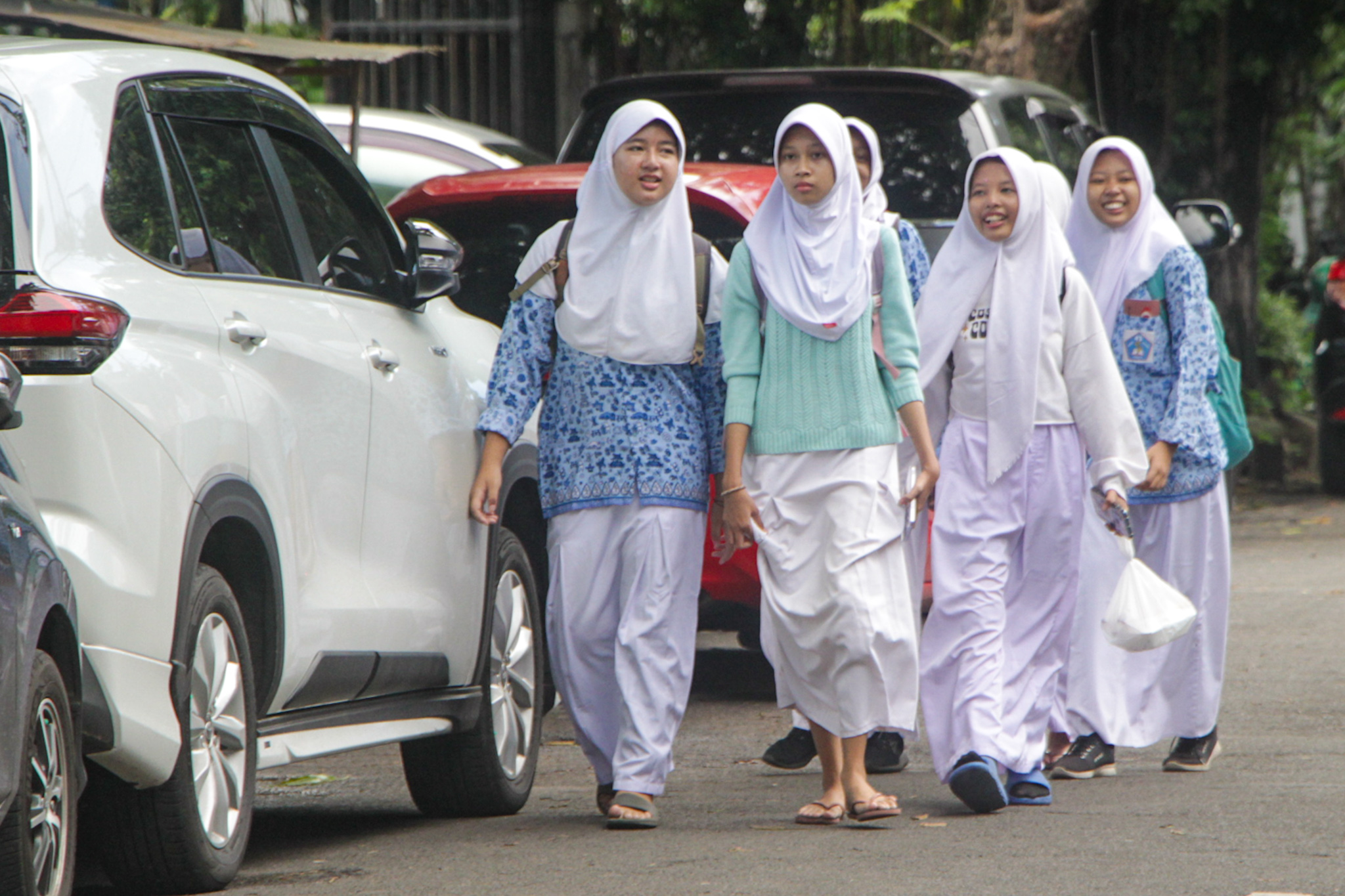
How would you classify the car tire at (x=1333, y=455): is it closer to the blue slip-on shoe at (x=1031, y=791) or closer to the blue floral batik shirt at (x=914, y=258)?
the blue floral batik shirt at (x=914, y=258)

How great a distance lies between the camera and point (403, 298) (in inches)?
212

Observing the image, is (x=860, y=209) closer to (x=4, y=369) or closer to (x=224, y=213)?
(x=224, y=213)

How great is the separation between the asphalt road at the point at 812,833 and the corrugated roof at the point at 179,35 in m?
2.99

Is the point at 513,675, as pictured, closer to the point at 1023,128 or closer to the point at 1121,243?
the point at 1121,243

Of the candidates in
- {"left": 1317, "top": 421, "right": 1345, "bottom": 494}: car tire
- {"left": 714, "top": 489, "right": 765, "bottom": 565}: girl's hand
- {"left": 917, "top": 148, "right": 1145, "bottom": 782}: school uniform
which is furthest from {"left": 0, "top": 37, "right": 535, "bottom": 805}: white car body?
{"left": 1317, "top": 421, "right": 1345, "bottom": 494}: car tire

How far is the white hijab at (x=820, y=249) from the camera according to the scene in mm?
5219

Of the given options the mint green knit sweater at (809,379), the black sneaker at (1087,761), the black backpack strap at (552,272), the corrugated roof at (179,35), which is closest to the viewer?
the mint green knit sweater at (809,379)

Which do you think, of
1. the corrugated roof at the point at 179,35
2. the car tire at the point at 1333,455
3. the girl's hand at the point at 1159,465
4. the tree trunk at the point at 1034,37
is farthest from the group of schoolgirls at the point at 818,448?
the car tire at the point at 1333,455

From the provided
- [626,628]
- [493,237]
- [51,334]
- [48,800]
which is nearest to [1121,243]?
[493,237]

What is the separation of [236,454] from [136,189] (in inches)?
22.3

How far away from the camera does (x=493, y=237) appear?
6.78m

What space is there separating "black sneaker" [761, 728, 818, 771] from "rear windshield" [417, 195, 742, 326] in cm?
154

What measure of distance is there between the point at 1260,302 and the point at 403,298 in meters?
13.8

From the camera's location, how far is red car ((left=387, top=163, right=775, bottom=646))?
654cm
